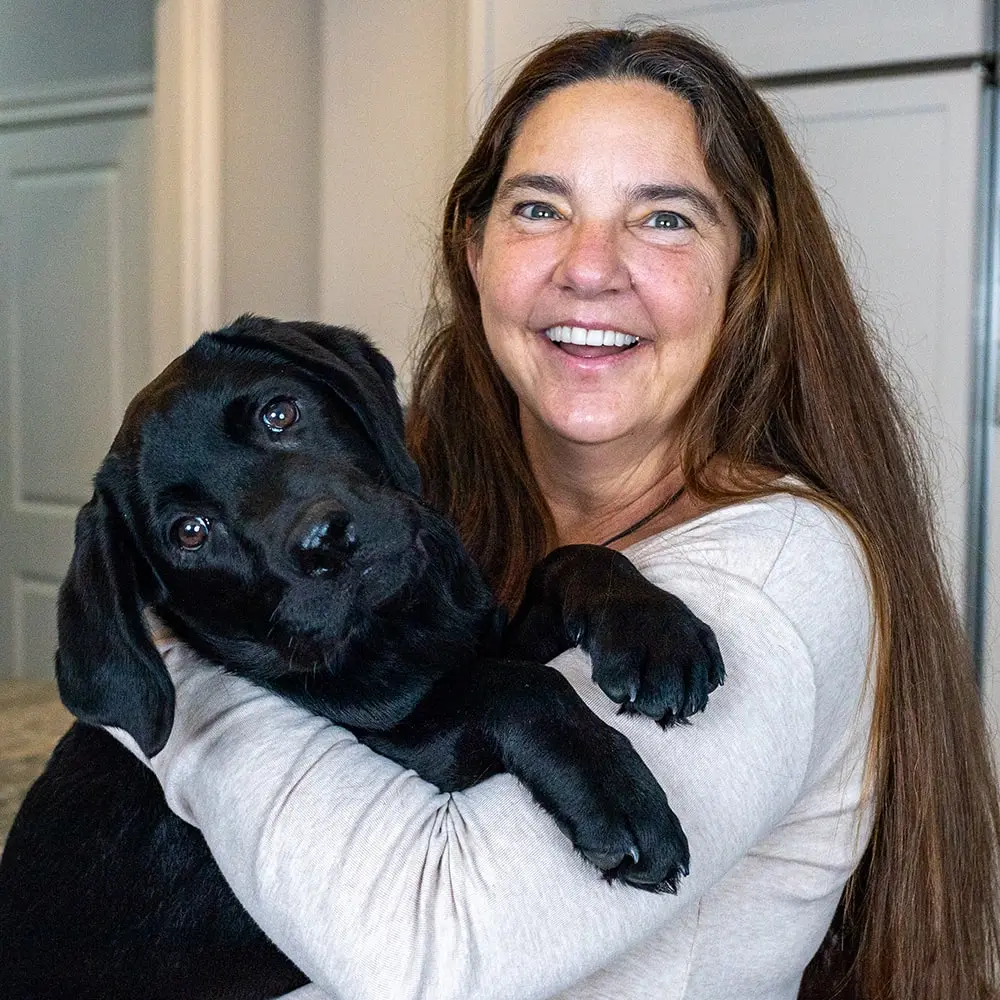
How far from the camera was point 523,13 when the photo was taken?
10.6 ft

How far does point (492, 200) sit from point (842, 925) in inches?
37.3

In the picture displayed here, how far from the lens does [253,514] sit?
125 centimetres

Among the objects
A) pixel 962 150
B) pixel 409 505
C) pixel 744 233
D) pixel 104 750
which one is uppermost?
pixel 962 150

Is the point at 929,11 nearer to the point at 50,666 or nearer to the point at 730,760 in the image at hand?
the point at 730,760

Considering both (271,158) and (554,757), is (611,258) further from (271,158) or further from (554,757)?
(271,158)

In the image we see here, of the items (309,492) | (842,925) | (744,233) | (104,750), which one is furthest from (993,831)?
(104,750)

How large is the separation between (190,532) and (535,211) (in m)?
0.53

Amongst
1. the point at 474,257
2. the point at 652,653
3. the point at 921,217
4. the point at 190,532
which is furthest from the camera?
the point at 921,217

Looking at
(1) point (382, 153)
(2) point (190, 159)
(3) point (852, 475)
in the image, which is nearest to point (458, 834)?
(3) point (852, 475)

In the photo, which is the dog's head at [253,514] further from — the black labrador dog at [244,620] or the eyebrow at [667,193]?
the eyebrow at [667,193]

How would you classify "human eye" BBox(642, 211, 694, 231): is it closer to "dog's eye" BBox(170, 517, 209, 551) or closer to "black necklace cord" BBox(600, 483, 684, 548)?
"black necklace cord" BBox(600, 483, 684, 548)

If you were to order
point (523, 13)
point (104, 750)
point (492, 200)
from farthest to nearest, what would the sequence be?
point (523, 13) → point (492, 200) → point (104, 750)

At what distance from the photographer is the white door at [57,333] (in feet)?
12.6

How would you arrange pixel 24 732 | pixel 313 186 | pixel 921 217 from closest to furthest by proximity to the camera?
1. pixel 921 217
2. pixel 24 732
3. pixel 313 186
